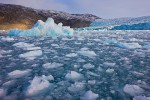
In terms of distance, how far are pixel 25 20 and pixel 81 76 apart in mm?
31812

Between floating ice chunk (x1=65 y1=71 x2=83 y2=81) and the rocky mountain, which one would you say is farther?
the rocky mountain

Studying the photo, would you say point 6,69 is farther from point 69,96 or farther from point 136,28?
point 136,28

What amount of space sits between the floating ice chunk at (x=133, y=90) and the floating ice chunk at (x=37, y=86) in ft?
2.39

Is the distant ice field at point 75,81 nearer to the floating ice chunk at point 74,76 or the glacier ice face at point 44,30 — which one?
the floating ice chunk at point 74,76

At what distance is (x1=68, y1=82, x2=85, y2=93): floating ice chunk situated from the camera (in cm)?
184

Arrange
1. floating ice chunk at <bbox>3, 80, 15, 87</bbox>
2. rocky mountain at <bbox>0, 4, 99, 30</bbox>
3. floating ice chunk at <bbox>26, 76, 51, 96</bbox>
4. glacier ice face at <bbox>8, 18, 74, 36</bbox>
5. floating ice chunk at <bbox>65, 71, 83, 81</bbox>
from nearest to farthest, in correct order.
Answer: floating ice chunk at <bbox>26, 76, 51, 96</bbox> < floating ice chunk at <bbox>3, 80, 15, 87</bbox> < floating ice chunk at <bbox>65, 71, 83, 81</bbox> < glacier ice face at <bbox>8, 18, 74, 36</bbox> < rocky mountain at <bbox>0, 4, 99, 30</bbox>

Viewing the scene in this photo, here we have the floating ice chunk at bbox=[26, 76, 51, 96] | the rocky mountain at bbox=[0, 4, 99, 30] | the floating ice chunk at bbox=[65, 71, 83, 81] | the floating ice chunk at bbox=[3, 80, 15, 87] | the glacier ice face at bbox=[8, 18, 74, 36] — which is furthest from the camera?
the rocky mountain at bbox=[0, 4, 99, 30]

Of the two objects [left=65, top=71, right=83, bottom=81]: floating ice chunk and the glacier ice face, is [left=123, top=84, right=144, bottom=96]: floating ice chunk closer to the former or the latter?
[left=65, top=71, right=83, bottom=81]: floating ice chunk

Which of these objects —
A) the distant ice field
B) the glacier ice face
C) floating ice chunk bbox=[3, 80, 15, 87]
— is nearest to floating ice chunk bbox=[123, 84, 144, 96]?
the distant ice field

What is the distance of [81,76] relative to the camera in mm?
Answer: 2254

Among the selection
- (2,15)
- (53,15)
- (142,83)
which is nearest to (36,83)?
(142,83)

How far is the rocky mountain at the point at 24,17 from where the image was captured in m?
31.1

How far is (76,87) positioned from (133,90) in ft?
1.71

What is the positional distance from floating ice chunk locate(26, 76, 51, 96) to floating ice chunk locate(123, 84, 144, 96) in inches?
28.7
